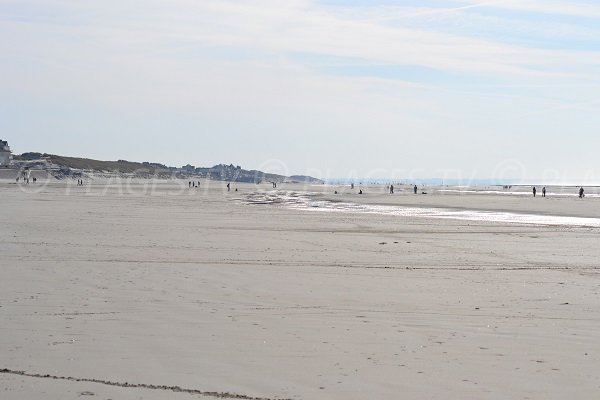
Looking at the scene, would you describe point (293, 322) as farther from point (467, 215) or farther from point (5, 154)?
point (5, 154)

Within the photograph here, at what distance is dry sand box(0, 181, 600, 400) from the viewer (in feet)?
20.4

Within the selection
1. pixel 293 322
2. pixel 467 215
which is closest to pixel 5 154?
pixel 467 215

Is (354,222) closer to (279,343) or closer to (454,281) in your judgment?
(454,281)

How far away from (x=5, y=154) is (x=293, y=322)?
136394mm

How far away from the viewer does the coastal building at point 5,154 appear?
126312mm

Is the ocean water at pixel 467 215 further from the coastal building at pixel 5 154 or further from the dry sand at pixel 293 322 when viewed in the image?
the coastal building at pixel 5 154

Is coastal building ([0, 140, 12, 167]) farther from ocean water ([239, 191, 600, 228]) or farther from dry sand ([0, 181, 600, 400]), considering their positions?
dry sand ([0, 181, 600, 400])

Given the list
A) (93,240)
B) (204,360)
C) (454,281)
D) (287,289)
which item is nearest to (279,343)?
(204,360)

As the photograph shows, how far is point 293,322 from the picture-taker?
340 inches

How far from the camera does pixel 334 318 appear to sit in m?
8.91

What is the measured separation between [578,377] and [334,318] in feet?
10.6

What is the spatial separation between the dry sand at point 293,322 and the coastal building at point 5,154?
116 meters

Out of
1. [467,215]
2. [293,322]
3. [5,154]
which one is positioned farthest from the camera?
[5,154]

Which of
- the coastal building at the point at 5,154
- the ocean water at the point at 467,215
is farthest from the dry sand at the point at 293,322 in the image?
the coastal building at the point at 5,154
